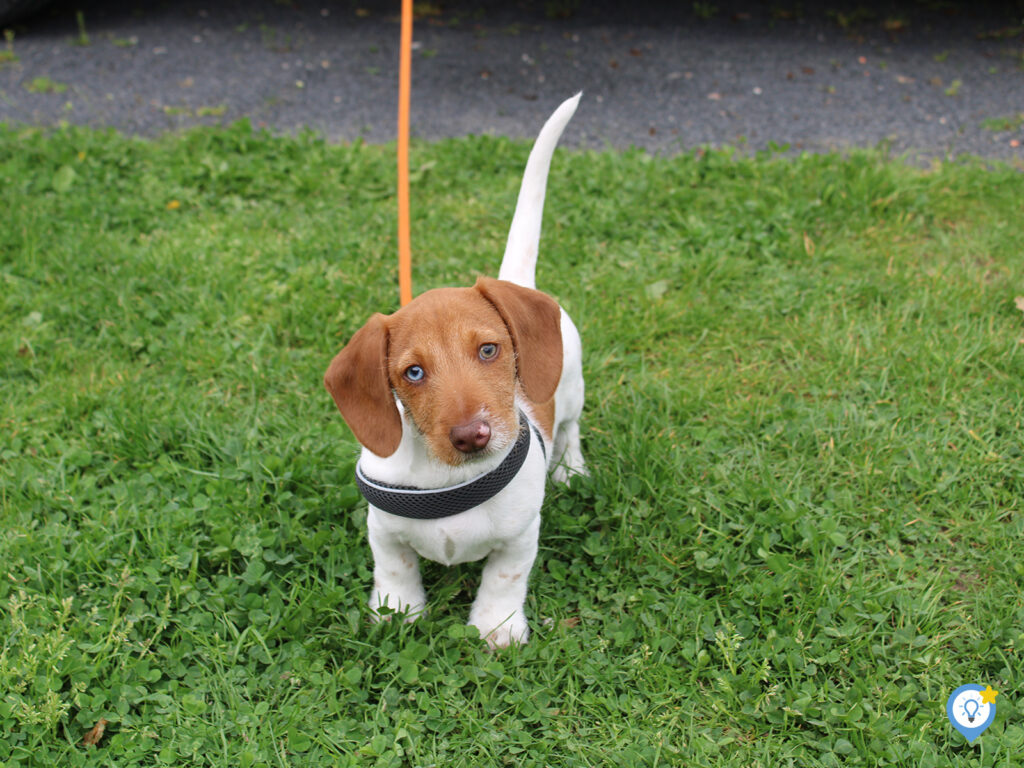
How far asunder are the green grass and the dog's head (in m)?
0.91

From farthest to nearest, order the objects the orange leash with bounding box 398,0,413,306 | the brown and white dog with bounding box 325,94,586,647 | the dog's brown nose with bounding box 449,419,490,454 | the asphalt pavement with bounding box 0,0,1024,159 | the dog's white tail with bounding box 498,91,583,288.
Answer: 1. the asphalt pavement with bounding box 0,0,1024,159
2. the orange leash with bounding box 398,0,413,306
3. the dog's white tail with bounding box 498,91,583,288
4. the brown and white dog with bounding box 325,94,586,647
5. the dog's brown nose with bounding box 449,419,490,454

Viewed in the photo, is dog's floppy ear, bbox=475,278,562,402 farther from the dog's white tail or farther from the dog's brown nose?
the dog's white tail

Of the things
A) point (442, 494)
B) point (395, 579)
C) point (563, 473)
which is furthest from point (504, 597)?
point (563, 473)

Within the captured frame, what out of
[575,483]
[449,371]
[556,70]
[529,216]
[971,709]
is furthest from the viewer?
[556,70]

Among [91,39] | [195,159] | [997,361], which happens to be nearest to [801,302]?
[997,361]

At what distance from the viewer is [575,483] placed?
11.3 ft

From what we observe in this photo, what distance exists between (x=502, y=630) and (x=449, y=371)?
1.10m

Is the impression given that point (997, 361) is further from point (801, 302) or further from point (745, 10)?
point (745, 10)

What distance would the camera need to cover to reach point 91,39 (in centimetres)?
777

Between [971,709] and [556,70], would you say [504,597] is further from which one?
[556,70]

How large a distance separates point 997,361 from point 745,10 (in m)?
5.64

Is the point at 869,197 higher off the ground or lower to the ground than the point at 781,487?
higher

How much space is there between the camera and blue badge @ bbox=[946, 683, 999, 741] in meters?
2.56

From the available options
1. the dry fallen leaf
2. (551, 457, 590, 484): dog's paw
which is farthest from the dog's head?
the dry fallen leaf
